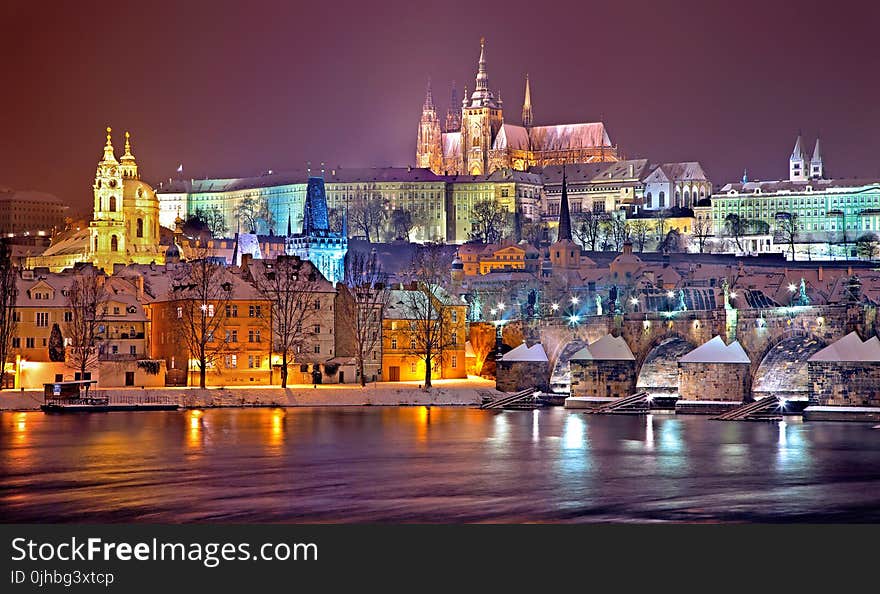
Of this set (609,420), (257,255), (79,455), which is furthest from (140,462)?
(257,255)

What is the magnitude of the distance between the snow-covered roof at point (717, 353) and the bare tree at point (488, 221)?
106 metres

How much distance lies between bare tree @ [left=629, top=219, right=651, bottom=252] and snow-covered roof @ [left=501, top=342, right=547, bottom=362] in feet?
323

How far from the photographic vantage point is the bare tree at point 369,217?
17075 centimetres

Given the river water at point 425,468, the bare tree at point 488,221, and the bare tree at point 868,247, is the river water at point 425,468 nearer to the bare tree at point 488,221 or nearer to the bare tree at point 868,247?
the bare tree at point 868,247

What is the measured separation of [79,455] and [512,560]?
61.3 feet

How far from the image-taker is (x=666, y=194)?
18600 cm

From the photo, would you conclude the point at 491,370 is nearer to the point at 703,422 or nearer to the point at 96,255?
the point at 703,422

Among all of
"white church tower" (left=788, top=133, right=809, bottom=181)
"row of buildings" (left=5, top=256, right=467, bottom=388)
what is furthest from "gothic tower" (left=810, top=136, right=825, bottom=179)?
"row of buildings" (left=5, top=256, right=467, bottom=388)

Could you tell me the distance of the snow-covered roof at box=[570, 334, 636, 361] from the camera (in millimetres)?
58250

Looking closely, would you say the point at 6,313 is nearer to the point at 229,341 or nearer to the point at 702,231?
the point at 229,341

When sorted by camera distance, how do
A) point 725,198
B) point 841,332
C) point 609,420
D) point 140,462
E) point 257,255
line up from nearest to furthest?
point 140,462
point 841,332
point 609,420
point 257,255
point 725,198

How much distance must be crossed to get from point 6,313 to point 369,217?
371 ft

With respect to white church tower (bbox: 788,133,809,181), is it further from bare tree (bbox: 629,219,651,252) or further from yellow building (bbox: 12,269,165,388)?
yellow building (bbox: 12,269,165,388)

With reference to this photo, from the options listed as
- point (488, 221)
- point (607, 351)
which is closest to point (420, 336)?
point (607, 351)
